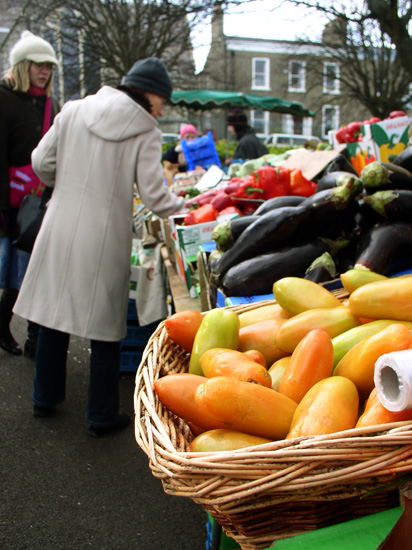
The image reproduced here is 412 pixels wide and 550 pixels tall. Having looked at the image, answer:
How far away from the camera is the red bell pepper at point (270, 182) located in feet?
9.64

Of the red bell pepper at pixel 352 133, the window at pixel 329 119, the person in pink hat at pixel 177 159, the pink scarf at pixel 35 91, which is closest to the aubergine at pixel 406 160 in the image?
the pink scarf at pixel 35 91

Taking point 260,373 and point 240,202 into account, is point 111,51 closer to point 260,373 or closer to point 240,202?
point 240,202

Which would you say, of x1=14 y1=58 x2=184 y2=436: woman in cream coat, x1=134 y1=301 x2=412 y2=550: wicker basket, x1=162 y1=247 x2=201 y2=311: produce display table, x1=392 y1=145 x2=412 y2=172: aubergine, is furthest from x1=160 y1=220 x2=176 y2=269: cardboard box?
x1=134 y1=301 x2=412 y2=550: wicker basket

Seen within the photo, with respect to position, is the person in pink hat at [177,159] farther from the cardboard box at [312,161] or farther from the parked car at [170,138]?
the parked car at [170,138]

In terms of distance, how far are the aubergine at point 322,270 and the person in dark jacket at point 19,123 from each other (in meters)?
2.33

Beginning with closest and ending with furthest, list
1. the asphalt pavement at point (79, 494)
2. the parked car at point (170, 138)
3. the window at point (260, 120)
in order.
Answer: the asphalt pavement at point (79, 494) < the parked car at point (170, 138) < the window at point (260, 120)

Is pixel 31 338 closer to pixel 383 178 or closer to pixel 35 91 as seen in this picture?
pixel 35 91

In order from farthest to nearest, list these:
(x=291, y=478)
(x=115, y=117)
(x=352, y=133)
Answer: (x=352, y=133), (x=115, y=117), (x=291, y=478)

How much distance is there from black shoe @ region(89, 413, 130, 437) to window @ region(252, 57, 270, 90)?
3086 centimetres

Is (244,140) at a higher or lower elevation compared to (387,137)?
higher

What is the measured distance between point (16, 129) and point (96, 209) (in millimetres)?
1227

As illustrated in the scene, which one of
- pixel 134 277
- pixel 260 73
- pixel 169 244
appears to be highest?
pixel 260 73

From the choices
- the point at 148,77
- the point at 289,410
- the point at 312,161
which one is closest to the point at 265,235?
the point at 289,410

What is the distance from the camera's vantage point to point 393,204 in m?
1.76
